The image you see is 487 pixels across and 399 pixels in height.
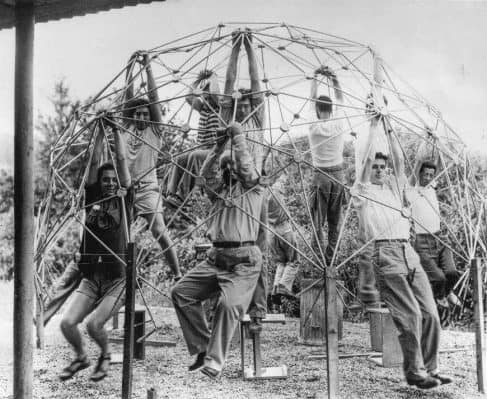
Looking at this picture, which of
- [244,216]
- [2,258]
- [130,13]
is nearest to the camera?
[244,216]

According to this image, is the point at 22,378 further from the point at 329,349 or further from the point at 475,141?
the point at 475,141

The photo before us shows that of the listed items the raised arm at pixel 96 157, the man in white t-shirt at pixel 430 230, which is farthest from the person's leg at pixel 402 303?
the raised arm at pixel 96 157

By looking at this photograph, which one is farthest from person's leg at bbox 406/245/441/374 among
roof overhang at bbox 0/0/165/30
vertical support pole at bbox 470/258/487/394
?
roof overhang at bbox 0/0/165/30

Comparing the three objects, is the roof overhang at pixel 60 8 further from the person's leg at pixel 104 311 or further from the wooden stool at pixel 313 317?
the wooden stool at pixel 313 317

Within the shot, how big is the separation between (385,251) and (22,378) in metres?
4.02

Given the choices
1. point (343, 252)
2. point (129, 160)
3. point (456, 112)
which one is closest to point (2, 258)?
point (129, 160)

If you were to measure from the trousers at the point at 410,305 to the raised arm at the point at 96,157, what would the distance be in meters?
3.49

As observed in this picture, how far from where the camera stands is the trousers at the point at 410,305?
6500 millimetres

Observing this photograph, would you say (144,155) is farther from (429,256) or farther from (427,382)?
(427,382)

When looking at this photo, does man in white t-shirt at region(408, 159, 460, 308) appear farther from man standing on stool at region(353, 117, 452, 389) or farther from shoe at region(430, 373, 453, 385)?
shoe at region(430, 373, 453, 385)

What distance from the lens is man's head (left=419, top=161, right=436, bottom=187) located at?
808cm

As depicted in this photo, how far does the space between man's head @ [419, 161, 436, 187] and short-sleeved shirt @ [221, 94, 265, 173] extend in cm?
225

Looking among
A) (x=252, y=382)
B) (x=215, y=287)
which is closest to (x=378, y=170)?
(x=215, y=287)

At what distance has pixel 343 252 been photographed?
12836mm
